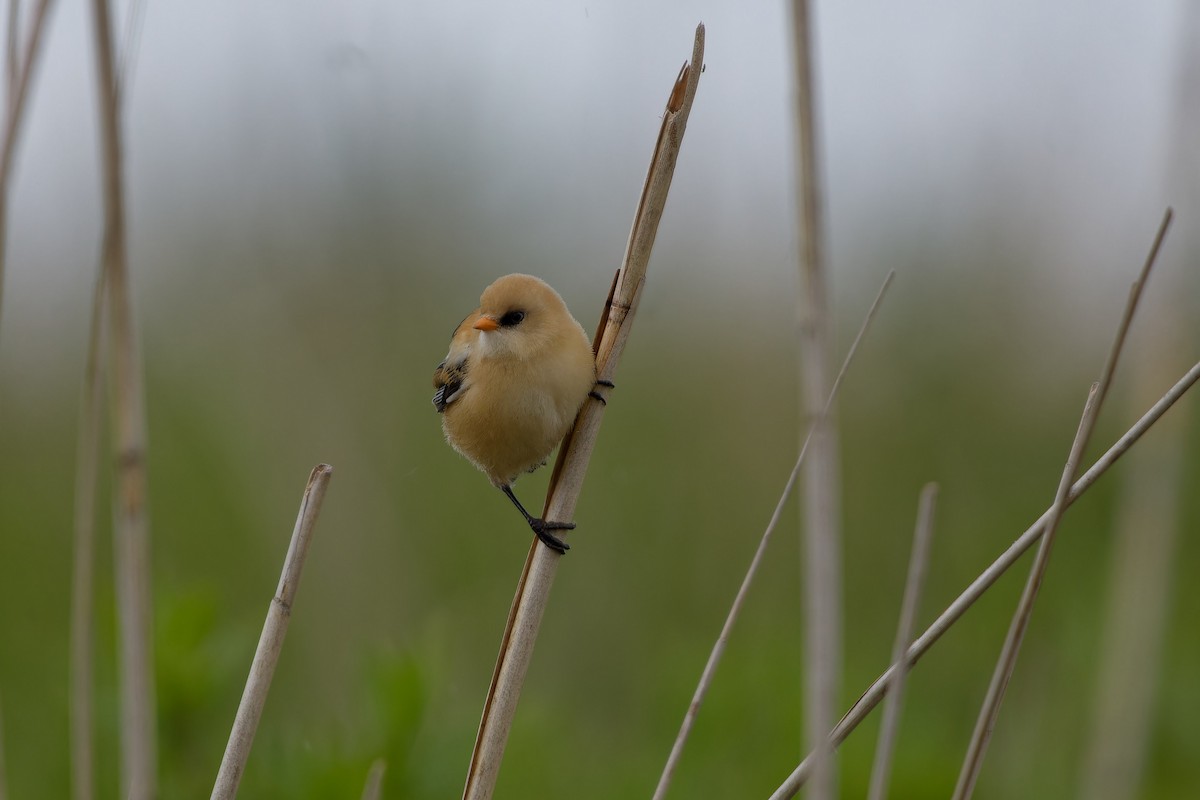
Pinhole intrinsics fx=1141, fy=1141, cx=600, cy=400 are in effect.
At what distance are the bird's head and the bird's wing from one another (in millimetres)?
110

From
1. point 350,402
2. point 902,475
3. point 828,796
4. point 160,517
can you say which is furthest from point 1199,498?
point 160,517

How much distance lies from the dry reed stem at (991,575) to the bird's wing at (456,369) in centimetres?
137

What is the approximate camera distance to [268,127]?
4207 millimetres

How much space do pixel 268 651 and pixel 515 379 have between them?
39.1 inches

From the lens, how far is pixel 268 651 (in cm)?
158

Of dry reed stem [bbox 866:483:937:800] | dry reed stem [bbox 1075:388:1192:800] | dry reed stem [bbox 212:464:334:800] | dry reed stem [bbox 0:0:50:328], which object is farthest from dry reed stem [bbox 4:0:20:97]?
dry reed stem [bbox 1075:388:1192:800]

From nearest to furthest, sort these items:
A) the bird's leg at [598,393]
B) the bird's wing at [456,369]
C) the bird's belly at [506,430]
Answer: the bird's leg at [598,393]
the bird's belly at [506,430]
the bird's wing at [456,369]

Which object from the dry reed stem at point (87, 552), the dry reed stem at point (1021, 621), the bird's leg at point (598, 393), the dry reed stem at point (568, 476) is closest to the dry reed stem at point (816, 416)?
the dry reed stem at point (1021, 621)

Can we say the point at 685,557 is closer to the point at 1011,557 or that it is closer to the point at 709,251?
the point at 709,251

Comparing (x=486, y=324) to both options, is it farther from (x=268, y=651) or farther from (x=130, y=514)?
(x=130, y=514)

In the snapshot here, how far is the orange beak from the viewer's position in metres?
2.53

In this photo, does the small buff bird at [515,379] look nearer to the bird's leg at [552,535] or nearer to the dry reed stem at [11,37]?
the bird's leg at [552,535]

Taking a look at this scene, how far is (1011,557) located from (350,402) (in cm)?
317

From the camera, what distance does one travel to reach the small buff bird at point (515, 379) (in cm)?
225
